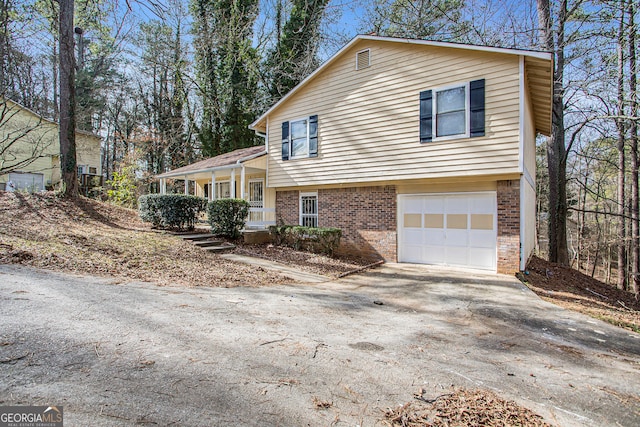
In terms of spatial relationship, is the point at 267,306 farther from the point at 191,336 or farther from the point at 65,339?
the point at 65,339

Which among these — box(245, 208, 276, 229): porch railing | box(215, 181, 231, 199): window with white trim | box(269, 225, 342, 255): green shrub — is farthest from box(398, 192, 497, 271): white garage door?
box(215, 181, 231, 199): window with white trim

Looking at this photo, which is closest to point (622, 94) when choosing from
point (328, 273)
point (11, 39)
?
point (328, 273)

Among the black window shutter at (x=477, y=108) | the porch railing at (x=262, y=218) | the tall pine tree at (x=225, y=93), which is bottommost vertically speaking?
the porch railing at (x=262, y=218)

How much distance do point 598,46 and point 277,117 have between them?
11526 mm

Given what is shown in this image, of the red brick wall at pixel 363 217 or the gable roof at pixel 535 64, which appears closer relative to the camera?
the gable roof at pixel 535 64

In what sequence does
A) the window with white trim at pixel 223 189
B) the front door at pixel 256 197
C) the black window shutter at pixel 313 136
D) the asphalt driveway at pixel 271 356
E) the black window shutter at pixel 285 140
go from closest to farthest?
the asphalt driveway at pixel 271 356, the black window shutter at pixel 313 136, the black window shutter at pixel 285 140, the front door at pixel 256 197, the window with white trim at pixel 223 189

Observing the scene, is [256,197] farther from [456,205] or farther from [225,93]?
[225,93]

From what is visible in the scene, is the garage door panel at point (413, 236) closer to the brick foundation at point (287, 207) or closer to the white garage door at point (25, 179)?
the brick foundation at point (287, 207)

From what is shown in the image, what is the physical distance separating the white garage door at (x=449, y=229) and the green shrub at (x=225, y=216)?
563 cm

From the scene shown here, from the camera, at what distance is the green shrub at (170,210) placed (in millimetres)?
11156

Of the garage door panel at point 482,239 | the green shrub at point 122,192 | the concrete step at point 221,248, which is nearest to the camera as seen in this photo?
the garage door panel at point 482,239

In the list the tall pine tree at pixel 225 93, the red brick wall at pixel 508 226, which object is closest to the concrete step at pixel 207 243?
the red brick wall at pixel 508 226

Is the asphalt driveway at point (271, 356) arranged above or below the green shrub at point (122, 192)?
below

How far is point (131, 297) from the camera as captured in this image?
14.6ft
